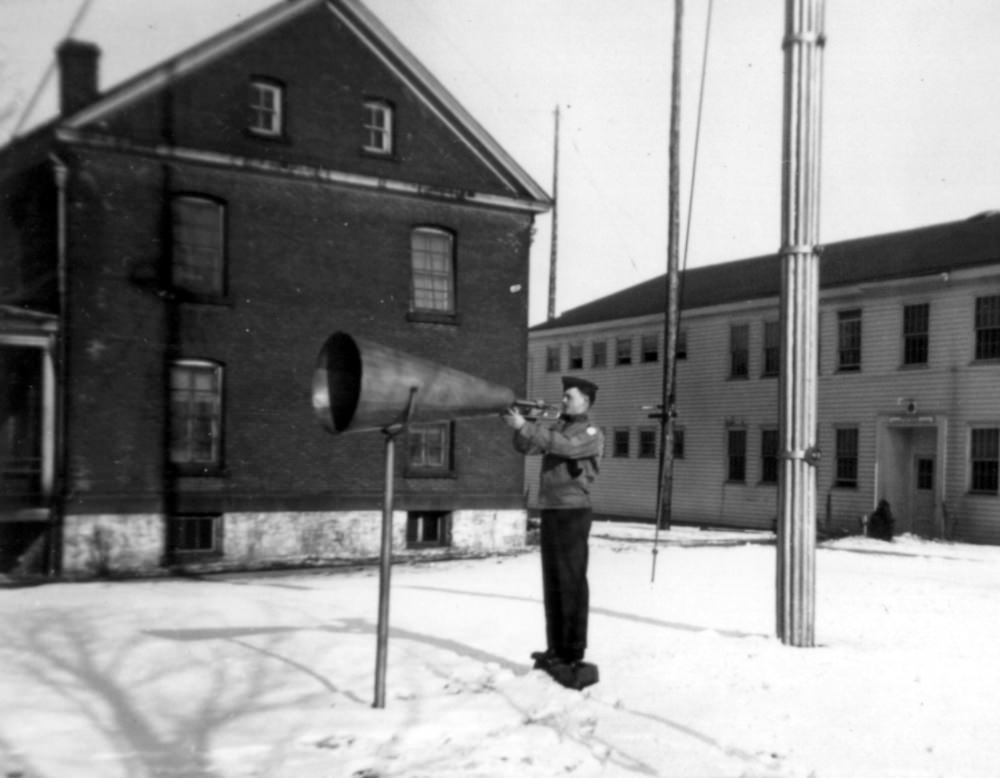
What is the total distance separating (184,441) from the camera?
59.2 ft

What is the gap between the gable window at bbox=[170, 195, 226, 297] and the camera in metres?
18.0

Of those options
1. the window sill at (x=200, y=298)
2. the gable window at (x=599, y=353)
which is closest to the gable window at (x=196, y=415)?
the window sill at (x=200, y=298)

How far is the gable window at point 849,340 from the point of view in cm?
2823

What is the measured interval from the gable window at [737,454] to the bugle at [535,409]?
24.4 meters

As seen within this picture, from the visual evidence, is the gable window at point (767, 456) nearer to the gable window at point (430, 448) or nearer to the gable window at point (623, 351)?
the gable window at point (623, 351)

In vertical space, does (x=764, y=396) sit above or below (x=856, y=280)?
below

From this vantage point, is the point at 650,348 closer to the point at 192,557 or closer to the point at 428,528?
the point at 428,528

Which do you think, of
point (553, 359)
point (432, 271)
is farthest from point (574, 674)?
point (553, 359)

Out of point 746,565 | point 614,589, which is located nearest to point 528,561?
point 746,565

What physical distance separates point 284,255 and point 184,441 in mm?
3586

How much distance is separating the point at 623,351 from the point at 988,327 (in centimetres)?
1350

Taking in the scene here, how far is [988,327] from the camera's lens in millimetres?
24859

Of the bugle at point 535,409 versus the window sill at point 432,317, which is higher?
the window sill at point 432,317

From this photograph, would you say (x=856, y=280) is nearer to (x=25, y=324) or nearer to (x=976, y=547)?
(x=976, y=547)
